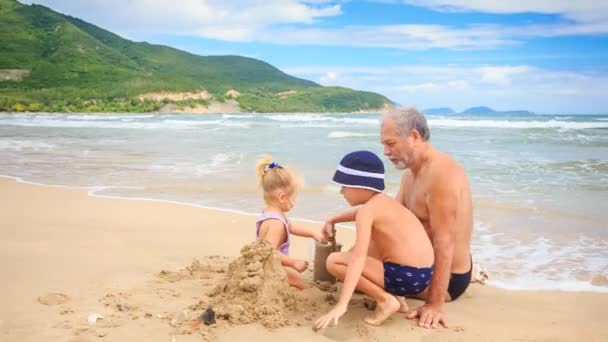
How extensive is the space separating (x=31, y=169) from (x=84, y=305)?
314 inches

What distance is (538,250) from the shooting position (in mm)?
5375

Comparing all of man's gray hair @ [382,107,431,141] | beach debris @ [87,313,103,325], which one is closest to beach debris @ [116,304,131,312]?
beach debris @ [87,313,103,325]

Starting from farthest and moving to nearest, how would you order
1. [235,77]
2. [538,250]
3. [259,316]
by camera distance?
[235,77] → [538,250] → [259,316]

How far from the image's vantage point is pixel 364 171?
11.0 ft


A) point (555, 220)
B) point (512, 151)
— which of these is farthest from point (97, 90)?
point (555, 220)

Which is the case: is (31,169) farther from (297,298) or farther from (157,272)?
(297,298)

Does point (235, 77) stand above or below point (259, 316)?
above

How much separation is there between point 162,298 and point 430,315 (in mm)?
1858

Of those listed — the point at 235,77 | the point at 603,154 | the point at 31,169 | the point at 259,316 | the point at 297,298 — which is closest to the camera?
the point at 259,316

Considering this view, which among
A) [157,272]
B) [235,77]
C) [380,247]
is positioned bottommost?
Result: [157,272]

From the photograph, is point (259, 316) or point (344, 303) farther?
point (259, 316)

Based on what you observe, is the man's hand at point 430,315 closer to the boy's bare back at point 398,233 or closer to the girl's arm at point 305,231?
the boy's bare back at point 398,233

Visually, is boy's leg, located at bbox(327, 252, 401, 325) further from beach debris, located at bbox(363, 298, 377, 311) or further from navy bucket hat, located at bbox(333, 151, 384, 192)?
navy bucket hat, located at bbox(333, 151, 384, 192)

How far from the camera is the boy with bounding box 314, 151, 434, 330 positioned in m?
3.29
